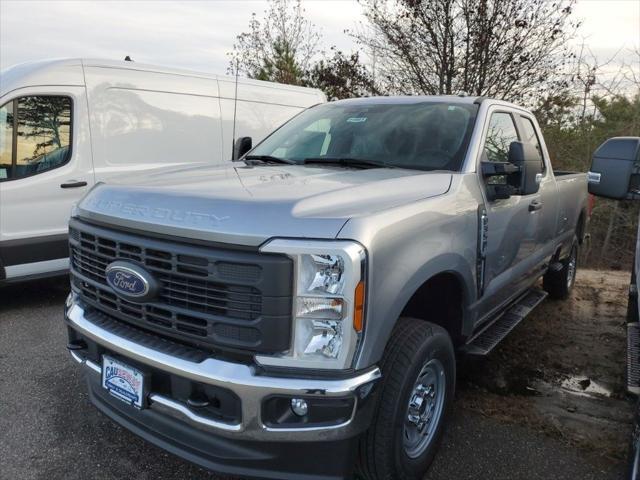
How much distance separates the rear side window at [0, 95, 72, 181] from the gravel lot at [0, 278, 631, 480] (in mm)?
1933

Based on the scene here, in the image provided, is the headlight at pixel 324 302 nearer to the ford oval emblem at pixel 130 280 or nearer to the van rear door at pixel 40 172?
the ford oval emblem at pixel 130 280

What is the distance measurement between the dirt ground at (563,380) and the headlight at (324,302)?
1846 millimetres

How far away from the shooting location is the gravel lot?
268cm

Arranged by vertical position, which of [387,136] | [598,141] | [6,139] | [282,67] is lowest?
[6,139]

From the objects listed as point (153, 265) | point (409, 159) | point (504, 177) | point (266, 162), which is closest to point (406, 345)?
point (153, 265)

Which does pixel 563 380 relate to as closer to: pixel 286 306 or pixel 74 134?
pixel 286 306

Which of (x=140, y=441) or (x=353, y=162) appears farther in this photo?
(x=353, y=162)

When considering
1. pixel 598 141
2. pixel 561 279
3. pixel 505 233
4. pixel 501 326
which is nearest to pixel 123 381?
pixel 505 233

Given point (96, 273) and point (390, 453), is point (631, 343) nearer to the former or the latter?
point (390, 453)

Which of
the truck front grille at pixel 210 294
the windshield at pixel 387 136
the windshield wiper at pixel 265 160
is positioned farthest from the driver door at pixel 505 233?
the truck front grille at pixel 210 294

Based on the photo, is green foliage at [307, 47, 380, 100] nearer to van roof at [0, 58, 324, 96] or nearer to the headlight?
van roof at [0, 58, 324, 96]

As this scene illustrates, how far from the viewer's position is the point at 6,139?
193 inches

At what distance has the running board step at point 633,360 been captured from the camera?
2.68 m

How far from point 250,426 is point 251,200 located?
34.4 inches
